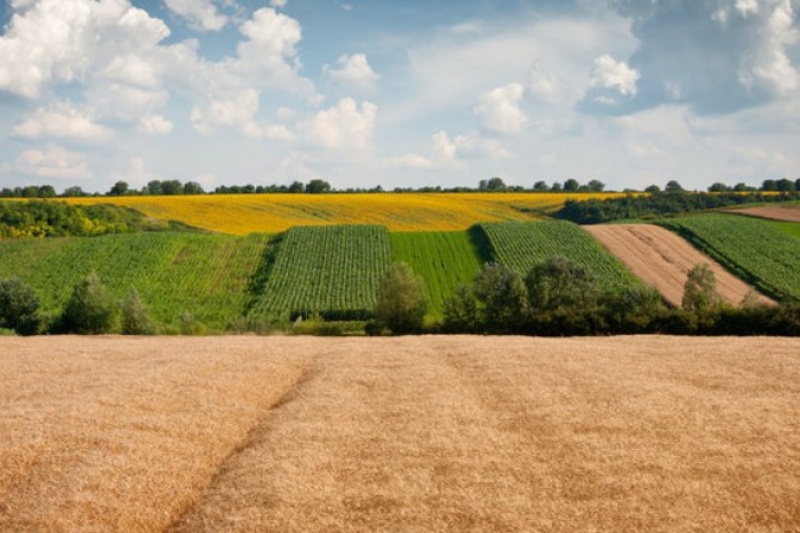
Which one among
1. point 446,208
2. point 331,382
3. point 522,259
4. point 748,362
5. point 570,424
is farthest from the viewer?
point 446,208

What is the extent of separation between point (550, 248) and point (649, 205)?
173 ft

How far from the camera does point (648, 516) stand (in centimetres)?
1060

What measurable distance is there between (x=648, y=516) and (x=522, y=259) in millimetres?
69254

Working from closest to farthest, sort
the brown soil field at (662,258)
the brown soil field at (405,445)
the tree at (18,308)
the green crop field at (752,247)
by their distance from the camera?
the brown soil field at (405,445) → the tree at (18,308) → the brown soil field at (662,258) → the green crop field at (752,247)

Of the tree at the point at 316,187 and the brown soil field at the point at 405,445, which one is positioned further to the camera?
the tree at the point at 316,187

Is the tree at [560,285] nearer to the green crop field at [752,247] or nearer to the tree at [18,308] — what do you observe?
the green crop field at [752,247]

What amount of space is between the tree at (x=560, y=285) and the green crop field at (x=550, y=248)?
9.58m

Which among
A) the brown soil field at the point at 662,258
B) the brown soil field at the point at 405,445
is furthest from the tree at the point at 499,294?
the brown soil field at the point at 405,445

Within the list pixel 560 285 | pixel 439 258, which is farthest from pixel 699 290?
pixel 439 258

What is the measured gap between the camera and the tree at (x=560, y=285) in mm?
57250

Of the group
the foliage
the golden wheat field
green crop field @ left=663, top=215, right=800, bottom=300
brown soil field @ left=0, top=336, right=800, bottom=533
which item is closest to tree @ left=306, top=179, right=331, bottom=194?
the golden wheat field

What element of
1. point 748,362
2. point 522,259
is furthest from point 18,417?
point 522,259

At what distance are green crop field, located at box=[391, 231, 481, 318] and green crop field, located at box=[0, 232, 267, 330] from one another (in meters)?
18.0

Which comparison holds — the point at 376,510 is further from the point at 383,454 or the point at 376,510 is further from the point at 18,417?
the point at 18,417
